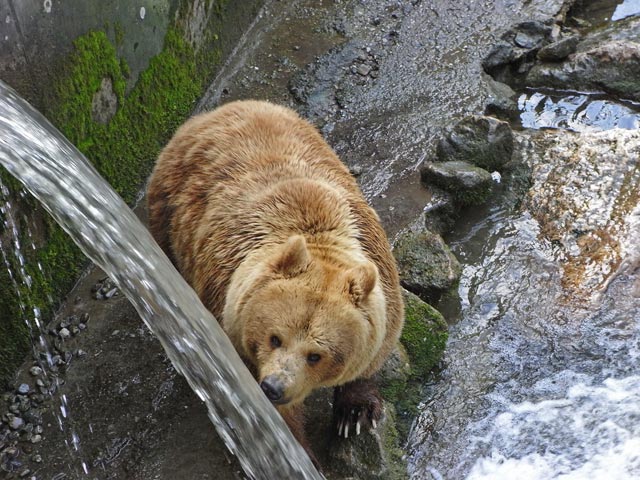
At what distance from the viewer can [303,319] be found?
4.04 meters

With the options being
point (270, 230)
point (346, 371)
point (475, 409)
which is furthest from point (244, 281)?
point (475, 409)

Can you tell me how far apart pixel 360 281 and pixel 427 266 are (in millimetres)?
1834

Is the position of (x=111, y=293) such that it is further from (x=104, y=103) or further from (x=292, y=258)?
(x=292, y=258)

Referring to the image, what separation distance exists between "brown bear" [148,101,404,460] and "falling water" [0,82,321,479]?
15cm

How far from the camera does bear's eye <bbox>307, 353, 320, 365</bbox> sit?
406 centimetres

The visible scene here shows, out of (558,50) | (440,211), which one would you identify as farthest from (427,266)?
(558,50)

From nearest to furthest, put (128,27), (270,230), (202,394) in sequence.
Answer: (202,394) → (270,230) → (128,27)

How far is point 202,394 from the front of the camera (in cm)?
412

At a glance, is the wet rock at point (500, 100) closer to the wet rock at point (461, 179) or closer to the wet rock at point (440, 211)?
the wet rock at point (461, 179)

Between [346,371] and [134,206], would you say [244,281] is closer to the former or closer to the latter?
[346,371]

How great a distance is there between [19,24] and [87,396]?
2.34 m

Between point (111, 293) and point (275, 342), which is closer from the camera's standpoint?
point (275, 342)

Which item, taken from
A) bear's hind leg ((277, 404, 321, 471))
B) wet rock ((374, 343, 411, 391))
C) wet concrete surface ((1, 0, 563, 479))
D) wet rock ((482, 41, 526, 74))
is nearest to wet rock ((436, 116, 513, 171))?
wet concrete surface ((1, 0, 563, 479))

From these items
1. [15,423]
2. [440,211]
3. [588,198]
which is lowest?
[15,423]
